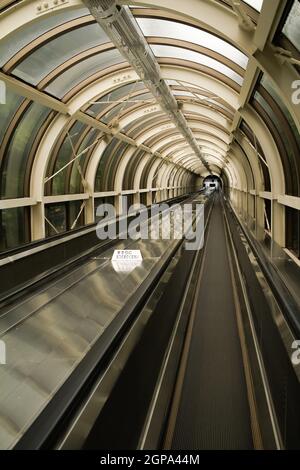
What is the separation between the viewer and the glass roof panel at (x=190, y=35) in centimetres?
683

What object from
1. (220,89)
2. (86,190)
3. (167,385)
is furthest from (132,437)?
(86,190)

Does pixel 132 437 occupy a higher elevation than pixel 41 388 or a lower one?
lower

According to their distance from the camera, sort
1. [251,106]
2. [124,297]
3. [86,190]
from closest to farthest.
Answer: [124,297], [251,106], [86,190]

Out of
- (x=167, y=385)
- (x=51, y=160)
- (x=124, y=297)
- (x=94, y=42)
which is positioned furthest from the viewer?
(x=51, y=160)

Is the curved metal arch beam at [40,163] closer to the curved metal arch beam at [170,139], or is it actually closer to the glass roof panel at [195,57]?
the glass roof panel at [195,57]

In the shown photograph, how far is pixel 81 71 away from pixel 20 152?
2502mm

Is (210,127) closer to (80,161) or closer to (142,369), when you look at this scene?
(80,161)

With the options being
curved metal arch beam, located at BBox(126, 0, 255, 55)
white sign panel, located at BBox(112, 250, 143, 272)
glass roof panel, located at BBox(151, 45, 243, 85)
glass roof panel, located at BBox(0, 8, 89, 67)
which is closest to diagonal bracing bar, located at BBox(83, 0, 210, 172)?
curved metal arch beam, located at BBox(126, 0, 255, 55)

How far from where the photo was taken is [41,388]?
2.83 meters

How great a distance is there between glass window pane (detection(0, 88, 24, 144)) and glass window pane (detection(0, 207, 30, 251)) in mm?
2023

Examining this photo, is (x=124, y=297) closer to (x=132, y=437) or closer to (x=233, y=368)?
(x=233, y=368)
